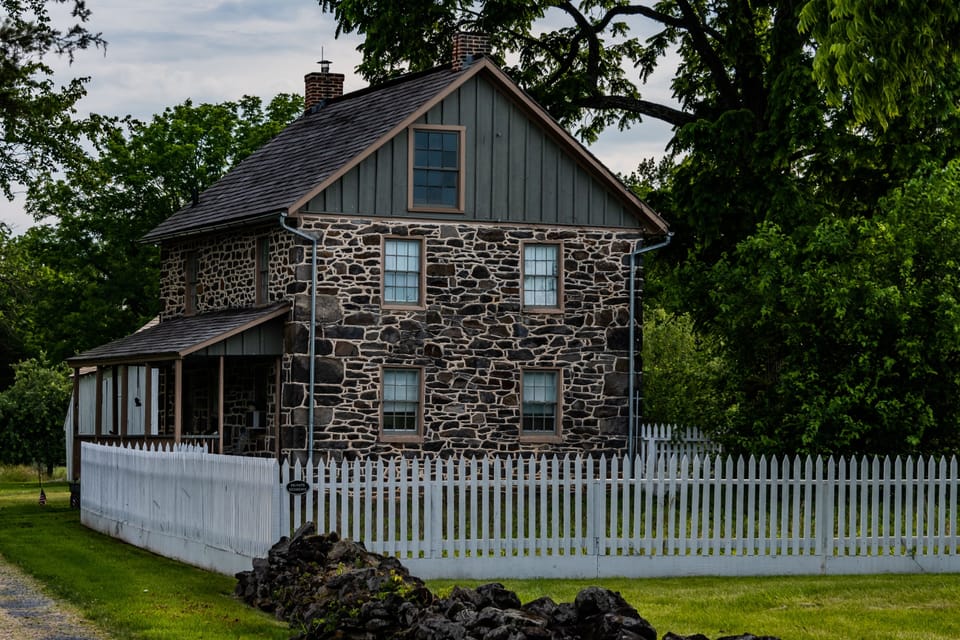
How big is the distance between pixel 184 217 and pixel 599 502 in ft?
57.9

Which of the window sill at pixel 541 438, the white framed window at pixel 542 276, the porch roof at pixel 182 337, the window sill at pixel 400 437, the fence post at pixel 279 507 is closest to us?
the fence post at pixel 279 507

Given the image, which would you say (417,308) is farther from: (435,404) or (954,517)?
(954,517)

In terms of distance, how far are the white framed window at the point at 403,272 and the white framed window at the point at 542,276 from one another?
209 cm

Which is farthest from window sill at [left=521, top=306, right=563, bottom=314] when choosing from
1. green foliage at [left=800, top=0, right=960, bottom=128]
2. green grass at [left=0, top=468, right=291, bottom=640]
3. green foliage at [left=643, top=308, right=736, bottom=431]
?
green foliage at [left=800, top=0, right=960, bottom=128]

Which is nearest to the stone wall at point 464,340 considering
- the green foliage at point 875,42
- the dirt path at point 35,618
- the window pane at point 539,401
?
the window pane at point 539,401

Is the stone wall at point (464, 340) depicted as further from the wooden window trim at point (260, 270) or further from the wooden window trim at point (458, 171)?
the wooden window trim at point (260, 270)

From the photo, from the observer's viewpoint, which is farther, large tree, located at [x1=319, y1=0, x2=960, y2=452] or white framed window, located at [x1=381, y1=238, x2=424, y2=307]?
white framed window, located at [x1=381, y1=238, x2=424, y2=307]

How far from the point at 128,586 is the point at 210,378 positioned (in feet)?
52.1

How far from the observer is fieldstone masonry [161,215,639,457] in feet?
93.6

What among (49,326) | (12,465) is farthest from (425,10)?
(49,326)

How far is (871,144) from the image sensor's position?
→ 31562mm

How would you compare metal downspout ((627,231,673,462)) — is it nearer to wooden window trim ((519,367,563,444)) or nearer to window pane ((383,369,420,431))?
wooden window trim ((519,367,563,444))

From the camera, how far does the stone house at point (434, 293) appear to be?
93.7 feet

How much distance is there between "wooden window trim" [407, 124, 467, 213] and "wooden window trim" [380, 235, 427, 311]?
59 centimetres
